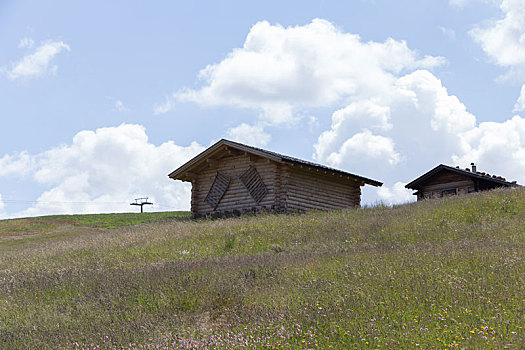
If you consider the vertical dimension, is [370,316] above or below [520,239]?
below

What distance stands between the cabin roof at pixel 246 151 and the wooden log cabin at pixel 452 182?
526 centimetres

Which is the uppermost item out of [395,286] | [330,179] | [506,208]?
[330,179]

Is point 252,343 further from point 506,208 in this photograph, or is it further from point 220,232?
point 506,208

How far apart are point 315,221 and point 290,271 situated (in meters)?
9.62

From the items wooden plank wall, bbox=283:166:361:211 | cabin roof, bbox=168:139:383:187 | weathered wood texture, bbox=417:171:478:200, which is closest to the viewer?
cabin roof, bbox=168:139:383:187

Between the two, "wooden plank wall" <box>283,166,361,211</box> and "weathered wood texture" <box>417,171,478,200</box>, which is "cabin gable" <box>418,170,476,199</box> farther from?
"wooden plank wall" <box>283,166,361,211</box>

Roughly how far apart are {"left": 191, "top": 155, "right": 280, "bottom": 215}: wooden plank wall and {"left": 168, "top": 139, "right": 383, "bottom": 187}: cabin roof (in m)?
0.74

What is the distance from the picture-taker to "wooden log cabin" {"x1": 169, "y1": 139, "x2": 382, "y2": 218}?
91.0ft

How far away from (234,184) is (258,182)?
181cm

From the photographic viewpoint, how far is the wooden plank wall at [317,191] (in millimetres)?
27891

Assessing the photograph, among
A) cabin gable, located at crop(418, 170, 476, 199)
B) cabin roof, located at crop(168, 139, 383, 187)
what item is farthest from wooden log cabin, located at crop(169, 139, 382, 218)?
cabin gable, located at crop(418, 170, 476, 199)

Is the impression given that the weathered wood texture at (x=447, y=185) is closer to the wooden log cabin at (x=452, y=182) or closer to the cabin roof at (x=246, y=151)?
the wooden log cabin at (x=452, y=182)

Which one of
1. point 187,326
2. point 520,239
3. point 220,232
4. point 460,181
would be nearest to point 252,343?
point 187,326

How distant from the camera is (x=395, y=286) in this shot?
29.9 feet
